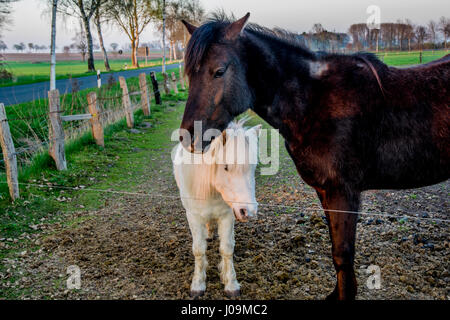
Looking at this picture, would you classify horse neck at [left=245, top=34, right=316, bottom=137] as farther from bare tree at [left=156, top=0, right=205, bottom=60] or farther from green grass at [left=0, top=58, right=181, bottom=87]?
bare tree at [left=156, top=0, right=205, bottom=60]

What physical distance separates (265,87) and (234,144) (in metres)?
0.63

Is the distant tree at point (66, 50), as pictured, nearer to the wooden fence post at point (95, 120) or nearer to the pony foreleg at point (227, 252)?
the wooden fence post at point (95, 120)

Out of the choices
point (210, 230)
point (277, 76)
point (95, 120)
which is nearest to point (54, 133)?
point (95, 120)

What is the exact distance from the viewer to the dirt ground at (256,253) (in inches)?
131

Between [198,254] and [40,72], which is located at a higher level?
[40,72]

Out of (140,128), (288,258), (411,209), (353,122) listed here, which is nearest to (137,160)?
(140,128)

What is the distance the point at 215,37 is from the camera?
2.31m

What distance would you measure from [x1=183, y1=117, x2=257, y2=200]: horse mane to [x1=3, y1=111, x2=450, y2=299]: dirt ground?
64 centimetres

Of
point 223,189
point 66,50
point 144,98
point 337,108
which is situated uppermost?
point 66,50

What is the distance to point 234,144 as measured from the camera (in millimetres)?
2924

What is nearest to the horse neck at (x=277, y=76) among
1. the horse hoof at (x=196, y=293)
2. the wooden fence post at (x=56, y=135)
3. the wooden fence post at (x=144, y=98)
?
the horse hoof at (x=196, y=293)

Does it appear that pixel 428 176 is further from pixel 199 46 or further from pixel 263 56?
pixel 199 46

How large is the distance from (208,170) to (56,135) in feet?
15.9

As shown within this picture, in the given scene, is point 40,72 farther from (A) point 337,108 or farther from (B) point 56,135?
(A) point 337,108
